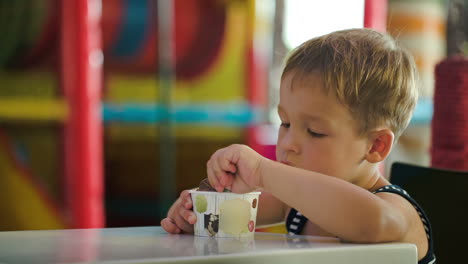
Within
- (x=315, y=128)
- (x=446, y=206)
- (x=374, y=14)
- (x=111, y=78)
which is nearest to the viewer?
(x=315, y=128)

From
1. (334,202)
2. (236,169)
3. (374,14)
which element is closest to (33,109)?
(374,14)

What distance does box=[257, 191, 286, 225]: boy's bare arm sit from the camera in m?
1.35

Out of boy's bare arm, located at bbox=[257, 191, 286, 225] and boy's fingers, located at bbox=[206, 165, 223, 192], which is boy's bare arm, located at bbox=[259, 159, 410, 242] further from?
boy's bare arm, located at bbox=[257, 191, 286, 225]

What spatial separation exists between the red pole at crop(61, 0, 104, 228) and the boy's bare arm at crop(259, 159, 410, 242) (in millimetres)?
2254

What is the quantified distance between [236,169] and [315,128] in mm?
214

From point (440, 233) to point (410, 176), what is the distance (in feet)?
0.46

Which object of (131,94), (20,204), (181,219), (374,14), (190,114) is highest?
(374,14)

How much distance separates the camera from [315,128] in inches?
45.0

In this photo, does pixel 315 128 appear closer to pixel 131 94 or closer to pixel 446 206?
pixel 446 206

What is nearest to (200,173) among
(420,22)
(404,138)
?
(404,138)

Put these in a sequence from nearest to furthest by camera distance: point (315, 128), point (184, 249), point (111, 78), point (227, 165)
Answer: point (184, 249)
point (227, 165)
point (315, 128)
point (111, 78)

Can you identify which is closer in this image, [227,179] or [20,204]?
[227,179]

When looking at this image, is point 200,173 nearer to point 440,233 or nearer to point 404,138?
point 404,138

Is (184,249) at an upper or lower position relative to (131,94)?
upper
